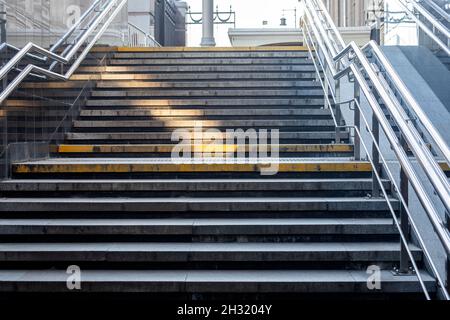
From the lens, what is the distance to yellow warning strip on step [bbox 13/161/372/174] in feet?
13.9

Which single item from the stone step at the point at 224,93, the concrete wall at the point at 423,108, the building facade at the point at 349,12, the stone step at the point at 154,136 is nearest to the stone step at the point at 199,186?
the concrete wall at the point at 423,108

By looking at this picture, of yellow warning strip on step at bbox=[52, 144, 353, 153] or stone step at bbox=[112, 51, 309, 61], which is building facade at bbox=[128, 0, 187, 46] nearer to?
stone step at bbox=[112, 51, 309, 61]

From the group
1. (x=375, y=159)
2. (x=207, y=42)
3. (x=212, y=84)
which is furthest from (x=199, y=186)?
(x=207, y=42)

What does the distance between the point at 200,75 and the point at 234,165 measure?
9.13 feet

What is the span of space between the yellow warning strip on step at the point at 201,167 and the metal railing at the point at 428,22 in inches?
84.4

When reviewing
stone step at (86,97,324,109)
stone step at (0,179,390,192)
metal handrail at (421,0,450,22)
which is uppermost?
metal handrail at (421,0,450,22)

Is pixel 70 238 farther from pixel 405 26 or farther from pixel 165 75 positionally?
pixel 405 26

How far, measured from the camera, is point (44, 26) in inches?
231

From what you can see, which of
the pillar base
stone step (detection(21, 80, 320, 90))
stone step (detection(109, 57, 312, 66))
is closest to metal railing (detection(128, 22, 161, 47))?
the pillar base

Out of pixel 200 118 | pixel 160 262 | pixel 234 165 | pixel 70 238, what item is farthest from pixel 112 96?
pixel 160 262

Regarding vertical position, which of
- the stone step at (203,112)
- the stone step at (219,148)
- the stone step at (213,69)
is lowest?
the stone step at (219,148)

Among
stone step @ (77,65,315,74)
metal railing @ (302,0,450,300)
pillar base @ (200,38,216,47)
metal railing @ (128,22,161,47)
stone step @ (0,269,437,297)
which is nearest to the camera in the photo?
metal railing @ (302,0,450,300)

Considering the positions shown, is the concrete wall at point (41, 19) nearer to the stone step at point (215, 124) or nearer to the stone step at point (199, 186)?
the stone step at point (215, 124)

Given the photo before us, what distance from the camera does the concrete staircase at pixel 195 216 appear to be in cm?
315
